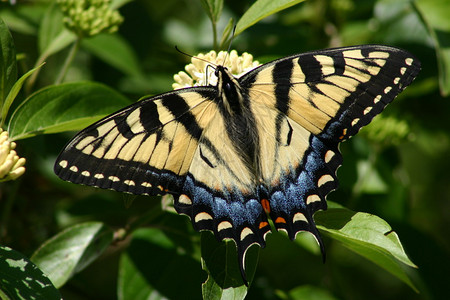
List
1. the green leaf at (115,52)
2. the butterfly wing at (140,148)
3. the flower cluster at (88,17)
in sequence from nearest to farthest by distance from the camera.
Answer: the butterfly wing at (140,148)
the flower cluster at (88,17)
the green leaf at (115,52)

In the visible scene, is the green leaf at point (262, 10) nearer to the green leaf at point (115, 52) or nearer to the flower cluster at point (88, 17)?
the flower cluster at point (88, 17)

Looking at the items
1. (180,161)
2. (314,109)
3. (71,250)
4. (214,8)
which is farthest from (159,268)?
(214,8)

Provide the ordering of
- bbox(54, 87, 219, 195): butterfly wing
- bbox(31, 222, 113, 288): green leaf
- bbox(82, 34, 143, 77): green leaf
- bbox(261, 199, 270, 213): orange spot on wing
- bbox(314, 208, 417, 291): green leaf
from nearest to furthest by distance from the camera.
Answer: bbox(314, 208, 417, 291): green leaf < bbox(54, 87, 219, 195): butterfly wing < bbox(261, 199, 270, 213): orange spot on wing < bbox(31, 222, 113, 288): green leaf < bbox(82, 34, 143, 77): green leaf

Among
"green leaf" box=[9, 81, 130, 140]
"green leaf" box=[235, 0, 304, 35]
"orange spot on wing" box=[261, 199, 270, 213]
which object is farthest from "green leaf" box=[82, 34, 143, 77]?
"orange spot on wing" box=[261, 199, 270, 213]

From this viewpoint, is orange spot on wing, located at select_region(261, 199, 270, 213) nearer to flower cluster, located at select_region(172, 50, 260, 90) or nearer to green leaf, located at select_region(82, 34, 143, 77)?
flower cluster, located at select_region(172, 50, 260, 90)

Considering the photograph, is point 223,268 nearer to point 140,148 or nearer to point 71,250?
point 140,148

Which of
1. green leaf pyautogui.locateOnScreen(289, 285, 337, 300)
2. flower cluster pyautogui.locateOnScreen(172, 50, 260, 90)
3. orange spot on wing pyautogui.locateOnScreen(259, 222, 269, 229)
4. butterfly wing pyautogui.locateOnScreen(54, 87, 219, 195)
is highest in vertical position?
flower cluster pyautogui.locateOnScreen(172, 50, 260, 90)

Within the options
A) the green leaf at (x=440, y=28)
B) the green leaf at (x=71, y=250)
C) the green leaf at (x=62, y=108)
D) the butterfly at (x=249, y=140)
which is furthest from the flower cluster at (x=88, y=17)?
the green leaf at (x=440, y=28)

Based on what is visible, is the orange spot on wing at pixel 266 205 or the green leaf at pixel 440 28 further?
the green leaf at pixel 440 28
